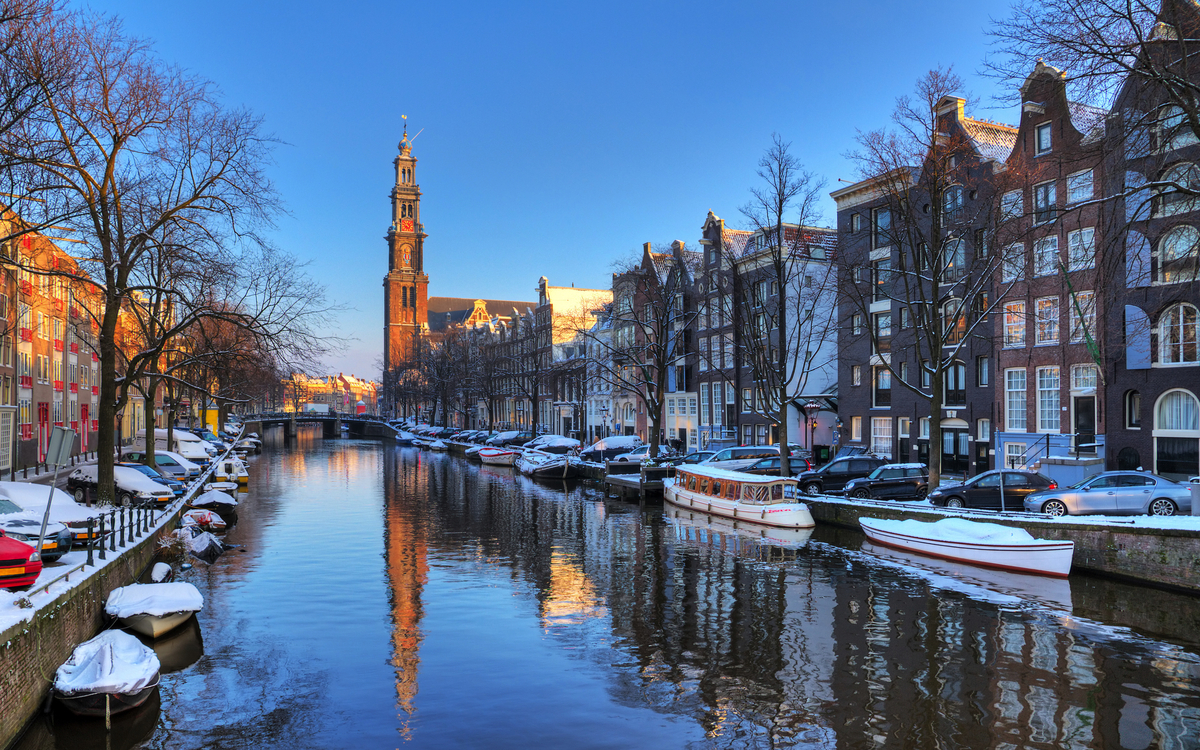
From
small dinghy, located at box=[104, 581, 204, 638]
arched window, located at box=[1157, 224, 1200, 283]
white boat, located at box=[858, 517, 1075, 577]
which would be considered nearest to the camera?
small dinghy, located at box=[104, 581, 204, 638]

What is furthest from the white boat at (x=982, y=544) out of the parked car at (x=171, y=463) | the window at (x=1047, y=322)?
the parked car at (x=171, y=463)

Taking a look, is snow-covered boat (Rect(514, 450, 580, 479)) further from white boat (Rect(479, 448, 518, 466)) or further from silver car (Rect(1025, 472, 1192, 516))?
silver car (Rect(1025, 472, 1192, 516))

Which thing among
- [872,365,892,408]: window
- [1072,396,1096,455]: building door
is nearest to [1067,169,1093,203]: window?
[1072,396,1096,455]: building door

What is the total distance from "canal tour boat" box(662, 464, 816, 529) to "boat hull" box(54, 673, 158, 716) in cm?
2434

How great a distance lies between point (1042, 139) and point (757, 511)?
21808mm

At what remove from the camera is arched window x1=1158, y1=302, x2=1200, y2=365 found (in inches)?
1293

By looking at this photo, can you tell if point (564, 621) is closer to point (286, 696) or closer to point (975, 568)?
point (286, 696)

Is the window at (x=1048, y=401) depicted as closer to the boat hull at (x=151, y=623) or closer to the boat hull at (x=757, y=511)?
the boat hull at (x=757, y=511)

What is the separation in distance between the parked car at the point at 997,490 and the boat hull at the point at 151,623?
79.5 ft

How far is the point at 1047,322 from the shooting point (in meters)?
37.6

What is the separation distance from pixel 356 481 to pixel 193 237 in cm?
3483

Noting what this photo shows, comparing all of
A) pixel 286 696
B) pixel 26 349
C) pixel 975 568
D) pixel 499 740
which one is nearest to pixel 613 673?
pixel 499 740

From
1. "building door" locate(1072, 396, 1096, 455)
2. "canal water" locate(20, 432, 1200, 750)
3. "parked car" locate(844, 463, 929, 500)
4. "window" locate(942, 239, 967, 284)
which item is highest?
"window" locate(942, 239, 967, 284)

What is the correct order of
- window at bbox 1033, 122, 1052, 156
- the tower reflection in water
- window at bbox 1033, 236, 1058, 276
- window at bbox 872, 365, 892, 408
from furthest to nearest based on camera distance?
window at bbox 872, 365, 892, 408 < window at bbox 1033, 122, 1052, 156 < window at bbox 1033, 236, 1058, 276 < the tower reflection in water
